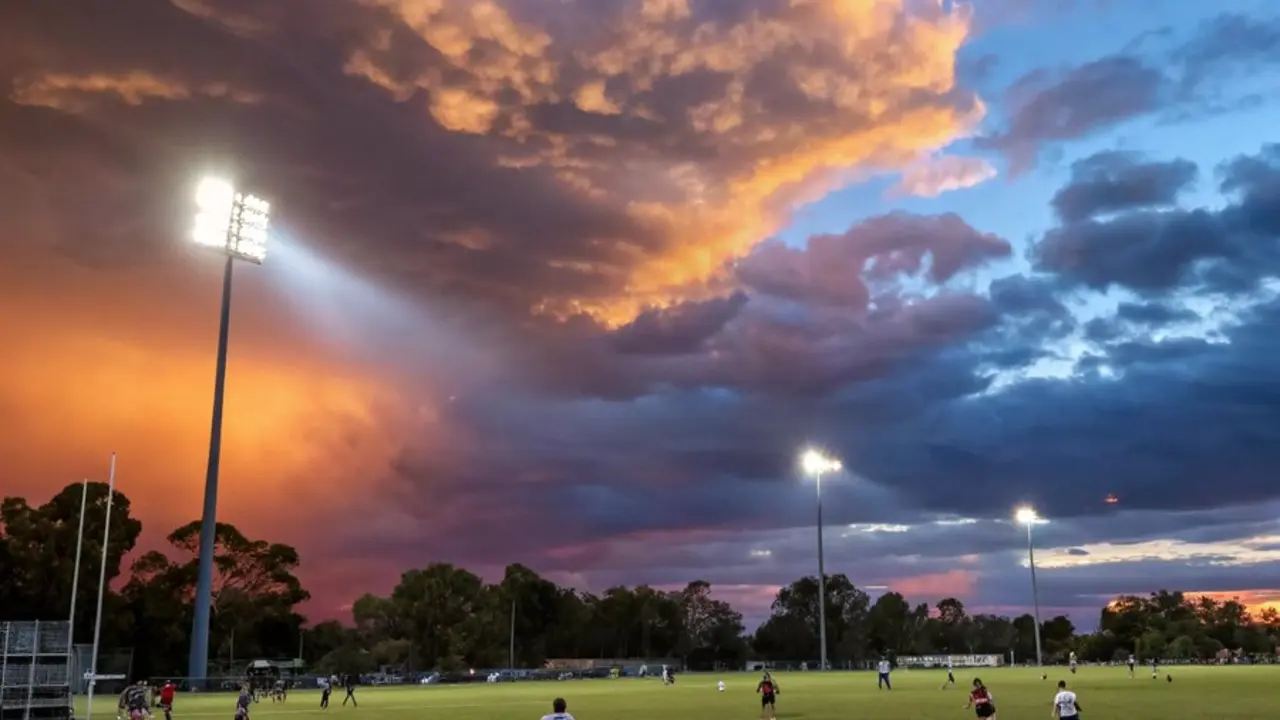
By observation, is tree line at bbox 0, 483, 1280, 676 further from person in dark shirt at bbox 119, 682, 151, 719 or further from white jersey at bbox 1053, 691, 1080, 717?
white jersey at bbox 1053, 691, 1080, 717

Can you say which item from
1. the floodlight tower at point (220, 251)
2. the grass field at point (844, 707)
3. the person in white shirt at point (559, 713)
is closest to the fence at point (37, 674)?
the grass field at point (844, 707)

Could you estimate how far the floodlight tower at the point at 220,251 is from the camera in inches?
2963

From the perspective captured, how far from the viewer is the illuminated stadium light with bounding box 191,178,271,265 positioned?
74.4 m

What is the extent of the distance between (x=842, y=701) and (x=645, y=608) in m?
150

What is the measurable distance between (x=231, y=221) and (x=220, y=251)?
2.73m

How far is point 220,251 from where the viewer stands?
77.2 metres

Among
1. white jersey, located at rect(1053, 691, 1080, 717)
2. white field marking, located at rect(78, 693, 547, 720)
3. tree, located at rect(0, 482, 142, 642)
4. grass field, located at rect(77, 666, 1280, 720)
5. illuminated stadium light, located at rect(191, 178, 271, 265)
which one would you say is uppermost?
illuminated stadium light, located at rect(191, 178, 271, 265)

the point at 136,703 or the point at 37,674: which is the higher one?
the point at 37,674

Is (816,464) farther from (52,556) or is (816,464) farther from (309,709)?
(52,556)

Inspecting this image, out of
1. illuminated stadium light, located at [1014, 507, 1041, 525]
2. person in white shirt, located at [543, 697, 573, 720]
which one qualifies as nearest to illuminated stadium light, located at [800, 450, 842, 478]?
illuminated stadium light, located at [1014, 507, 1041, 525]

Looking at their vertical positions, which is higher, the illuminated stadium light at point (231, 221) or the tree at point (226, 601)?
the illuminated stadium light at point (231, 221)

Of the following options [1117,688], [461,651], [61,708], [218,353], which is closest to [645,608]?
[461,651]

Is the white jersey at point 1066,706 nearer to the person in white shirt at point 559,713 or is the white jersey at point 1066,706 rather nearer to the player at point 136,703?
the person in white shirt at point 559,713

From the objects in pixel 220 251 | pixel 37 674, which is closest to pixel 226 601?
pixel 220 251
